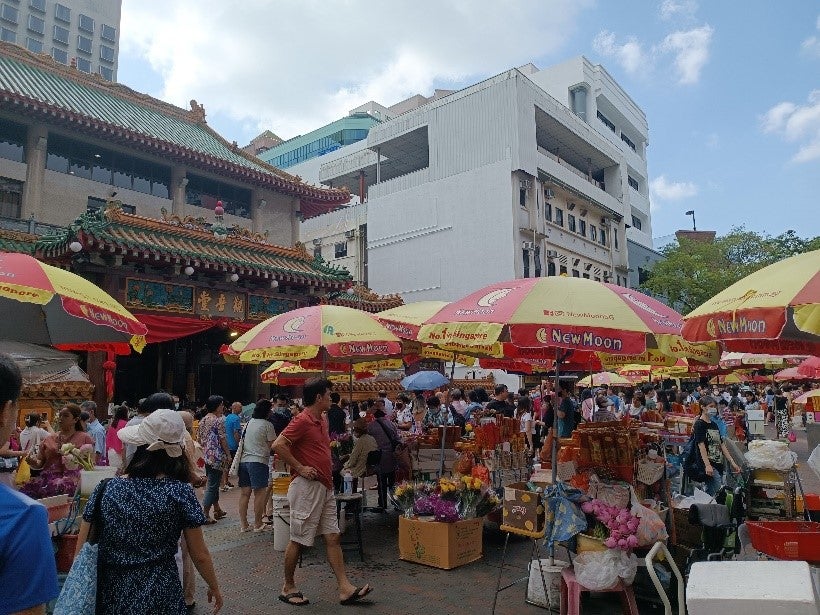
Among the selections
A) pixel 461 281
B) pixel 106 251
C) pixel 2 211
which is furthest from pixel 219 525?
pixel 461 281

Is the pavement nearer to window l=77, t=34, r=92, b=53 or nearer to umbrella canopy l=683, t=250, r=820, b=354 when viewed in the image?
umbrella canopy l=683, t=250, r=820, b=354

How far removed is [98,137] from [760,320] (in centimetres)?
2162

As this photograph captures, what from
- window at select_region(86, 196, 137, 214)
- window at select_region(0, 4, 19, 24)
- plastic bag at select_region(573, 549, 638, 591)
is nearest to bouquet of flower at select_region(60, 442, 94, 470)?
plastic bag at select_region(573, 549, 638, 591)

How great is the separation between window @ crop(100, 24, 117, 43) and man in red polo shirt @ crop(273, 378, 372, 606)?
236 feet

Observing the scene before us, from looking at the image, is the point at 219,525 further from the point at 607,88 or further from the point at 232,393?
the point at 607,88

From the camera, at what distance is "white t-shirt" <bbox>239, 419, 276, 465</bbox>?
26.6 feet

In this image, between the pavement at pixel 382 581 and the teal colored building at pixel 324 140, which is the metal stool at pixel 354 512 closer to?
the pavement at pixel 382 581

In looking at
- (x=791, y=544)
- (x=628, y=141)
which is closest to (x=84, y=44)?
(x=628, y=141)

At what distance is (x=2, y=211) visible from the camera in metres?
18.8

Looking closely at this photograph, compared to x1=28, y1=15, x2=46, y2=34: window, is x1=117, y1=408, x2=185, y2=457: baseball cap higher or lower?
lower

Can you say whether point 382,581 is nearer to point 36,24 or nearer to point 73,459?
point 73,459

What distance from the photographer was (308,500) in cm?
546

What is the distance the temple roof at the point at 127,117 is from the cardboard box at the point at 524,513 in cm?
1860

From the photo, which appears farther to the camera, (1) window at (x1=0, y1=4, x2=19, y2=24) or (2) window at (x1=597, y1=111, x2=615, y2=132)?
(1) window at (x1=0, y1=4, x2=19, y2=24)
